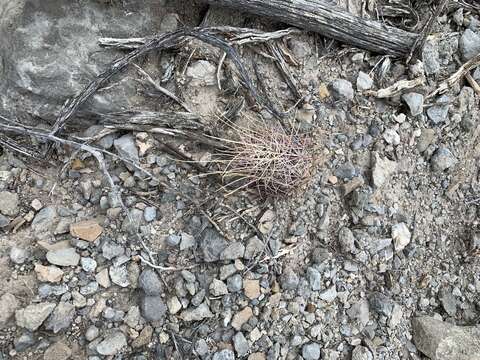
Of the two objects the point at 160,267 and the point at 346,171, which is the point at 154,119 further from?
the point at 346,171

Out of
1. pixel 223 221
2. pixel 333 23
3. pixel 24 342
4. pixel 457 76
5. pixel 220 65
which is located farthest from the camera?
pixel 457 76

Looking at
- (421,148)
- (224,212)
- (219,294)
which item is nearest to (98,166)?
(224,212)

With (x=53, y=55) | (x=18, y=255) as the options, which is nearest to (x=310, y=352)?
(x=18, y=255)

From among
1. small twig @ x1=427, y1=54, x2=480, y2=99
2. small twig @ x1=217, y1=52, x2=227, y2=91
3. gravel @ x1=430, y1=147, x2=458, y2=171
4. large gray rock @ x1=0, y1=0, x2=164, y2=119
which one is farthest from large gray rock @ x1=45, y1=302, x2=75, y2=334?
small twig @ x1=427, y1=54, x2=480, y2=99

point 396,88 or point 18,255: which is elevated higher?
point 396,88

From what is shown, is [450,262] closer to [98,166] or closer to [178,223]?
[178,223]

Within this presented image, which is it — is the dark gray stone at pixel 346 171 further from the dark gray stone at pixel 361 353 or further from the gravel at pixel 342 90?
the dark gray stone at pixel 361 353

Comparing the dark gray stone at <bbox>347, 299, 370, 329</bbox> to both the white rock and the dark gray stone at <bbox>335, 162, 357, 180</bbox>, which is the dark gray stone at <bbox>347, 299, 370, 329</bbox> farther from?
the dark gray stone at <bbox>335, 162, 357, 180</bbox>
